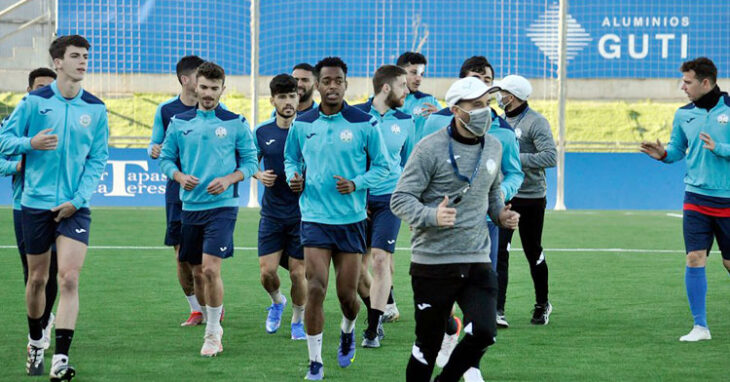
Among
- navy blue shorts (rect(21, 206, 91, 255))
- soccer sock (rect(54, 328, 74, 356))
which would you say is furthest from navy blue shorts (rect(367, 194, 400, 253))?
soccer sock (rect(54, 328, 74, 356))

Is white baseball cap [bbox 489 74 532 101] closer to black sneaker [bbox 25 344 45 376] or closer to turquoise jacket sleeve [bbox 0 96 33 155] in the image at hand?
turquoise jacket sleeve [bbox 0 96 33 155]

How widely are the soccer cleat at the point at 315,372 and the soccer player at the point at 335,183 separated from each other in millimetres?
151

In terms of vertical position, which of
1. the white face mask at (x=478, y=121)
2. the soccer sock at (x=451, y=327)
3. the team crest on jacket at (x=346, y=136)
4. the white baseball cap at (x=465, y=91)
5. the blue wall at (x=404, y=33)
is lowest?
the soccer sock at (x=451, y=327)

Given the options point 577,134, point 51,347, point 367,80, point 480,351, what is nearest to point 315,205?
point 480,351

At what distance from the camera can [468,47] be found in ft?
91.3

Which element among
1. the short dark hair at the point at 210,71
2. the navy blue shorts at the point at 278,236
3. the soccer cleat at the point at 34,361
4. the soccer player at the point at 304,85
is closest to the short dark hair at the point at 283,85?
the soccer player at the point at 304,85

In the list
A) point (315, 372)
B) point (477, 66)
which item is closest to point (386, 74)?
point (477, 66)

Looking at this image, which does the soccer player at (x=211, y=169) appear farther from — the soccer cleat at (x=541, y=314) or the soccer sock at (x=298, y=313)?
the soccer cleat at (x=541, y=314)

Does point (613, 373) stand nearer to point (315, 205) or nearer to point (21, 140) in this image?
point (315, 205)

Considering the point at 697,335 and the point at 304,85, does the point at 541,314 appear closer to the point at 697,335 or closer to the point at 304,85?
the point at 697,335

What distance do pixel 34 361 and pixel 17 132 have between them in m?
1.46

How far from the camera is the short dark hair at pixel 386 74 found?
27.7 feet

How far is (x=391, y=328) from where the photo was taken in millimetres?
8711

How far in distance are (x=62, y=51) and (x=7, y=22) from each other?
24249 millimetres
